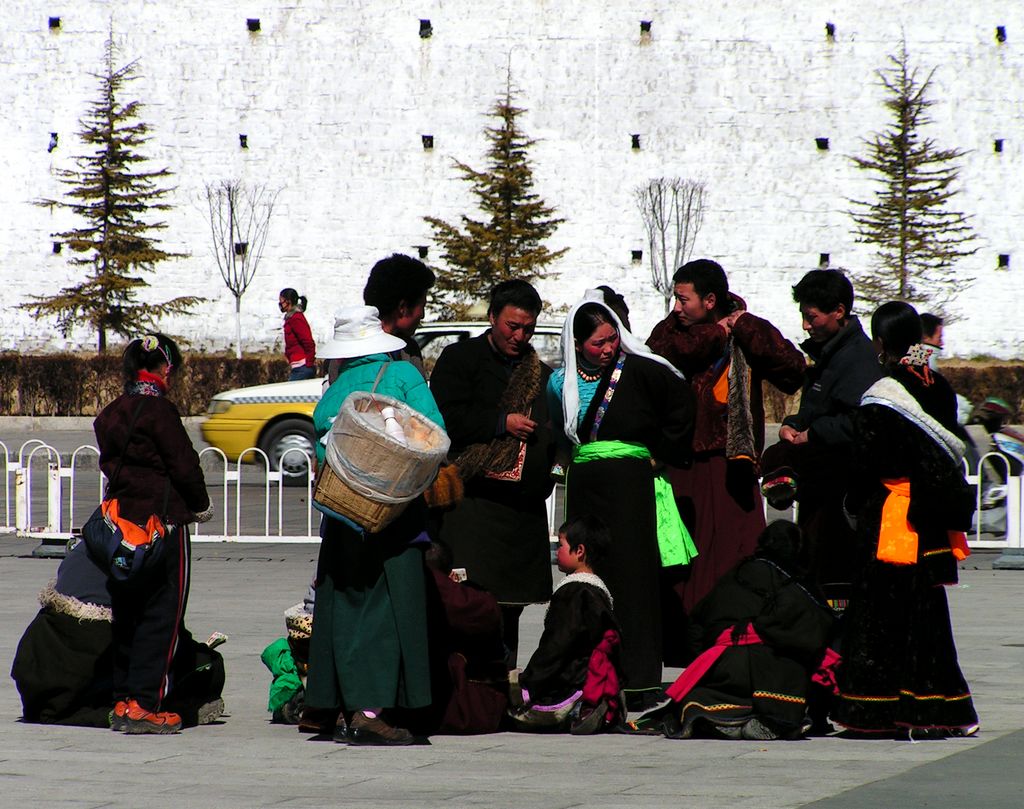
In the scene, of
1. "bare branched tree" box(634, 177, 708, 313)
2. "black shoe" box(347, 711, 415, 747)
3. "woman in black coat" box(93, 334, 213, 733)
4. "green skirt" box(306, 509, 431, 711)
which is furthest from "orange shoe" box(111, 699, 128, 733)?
"bare branched tree" box(634, 177, 708, 313)

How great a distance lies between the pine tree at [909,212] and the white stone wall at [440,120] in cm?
82

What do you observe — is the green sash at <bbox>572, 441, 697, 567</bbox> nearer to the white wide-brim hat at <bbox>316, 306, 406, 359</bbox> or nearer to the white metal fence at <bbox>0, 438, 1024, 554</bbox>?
the white wide-brim hat at <bbox>316, 306, 406, 359</bbox>

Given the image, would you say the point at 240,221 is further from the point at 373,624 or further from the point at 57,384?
the point at 373,624

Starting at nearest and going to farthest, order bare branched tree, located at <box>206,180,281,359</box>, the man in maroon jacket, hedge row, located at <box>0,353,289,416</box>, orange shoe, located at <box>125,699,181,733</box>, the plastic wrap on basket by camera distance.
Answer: the plastic wrap on basket, orange shoe, located at <box>125,699,181,733</box>, the man in maroon jacket, hedge row, located at <box>0,353,289,416</box>, bare branched tree, located at <box>206,180,281,359</box>

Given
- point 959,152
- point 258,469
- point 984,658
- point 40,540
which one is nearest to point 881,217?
point 959,152

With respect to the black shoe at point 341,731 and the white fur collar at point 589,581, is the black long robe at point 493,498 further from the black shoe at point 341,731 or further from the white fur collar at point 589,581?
the black shoe at point 341,731

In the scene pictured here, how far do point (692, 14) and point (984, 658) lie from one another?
3717 cm

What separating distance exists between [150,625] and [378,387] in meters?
1.17

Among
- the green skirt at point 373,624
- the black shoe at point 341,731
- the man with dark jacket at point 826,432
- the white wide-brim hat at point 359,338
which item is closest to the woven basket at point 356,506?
the green skirt at point 373,624

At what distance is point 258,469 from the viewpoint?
1783cm

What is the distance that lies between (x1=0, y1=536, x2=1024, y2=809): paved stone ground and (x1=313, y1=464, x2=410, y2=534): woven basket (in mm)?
761

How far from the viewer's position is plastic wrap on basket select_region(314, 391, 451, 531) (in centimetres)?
541

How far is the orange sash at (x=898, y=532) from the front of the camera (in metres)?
5.82

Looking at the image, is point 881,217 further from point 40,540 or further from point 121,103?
point 40,540
